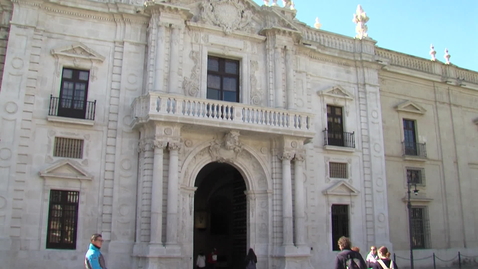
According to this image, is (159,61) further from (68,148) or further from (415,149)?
(415,149)

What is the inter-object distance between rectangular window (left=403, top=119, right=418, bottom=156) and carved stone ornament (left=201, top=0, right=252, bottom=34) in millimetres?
10669

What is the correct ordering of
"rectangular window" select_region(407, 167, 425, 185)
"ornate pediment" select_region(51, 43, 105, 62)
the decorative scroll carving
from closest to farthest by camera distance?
"ornate pediment" select_region(51, 43, 105, 62), the decorative scroll carving, "rectangular window" select_region(407, 167, 425, 185)

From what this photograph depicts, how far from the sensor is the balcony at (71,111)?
17984 millimetres

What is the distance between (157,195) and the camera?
691 inches

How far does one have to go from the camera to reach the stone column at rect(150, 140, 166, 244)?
17.2 metres

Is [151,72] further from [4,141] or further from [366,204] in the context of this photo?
[366,204]

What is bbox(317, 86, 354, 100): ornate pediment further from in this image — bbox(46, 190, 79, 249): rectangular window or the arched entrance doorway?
bbox(46, 190, 79, 249): rectangular window


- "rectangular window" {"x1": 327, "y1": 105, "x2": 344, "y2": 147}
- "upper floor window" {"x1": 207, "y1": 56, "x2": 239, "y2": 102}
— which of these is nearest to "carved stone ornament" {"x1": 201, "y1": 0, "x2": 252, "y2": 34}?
"upper floor window" {"x1": 207, "y1": 56, "x2": 239, "y2": 102}

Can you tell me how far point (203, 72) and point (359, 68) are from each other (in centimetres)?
879

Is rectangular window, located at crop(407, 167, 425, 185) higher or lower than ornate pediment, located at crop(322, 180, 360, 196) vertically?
higher

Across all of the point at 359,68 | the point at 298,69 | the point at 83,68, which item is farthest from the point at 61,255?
the point at 359,68

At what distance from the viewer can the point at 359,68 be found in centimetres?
2448

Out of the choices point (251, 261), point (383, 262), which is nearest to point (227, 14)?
point (251, 261)

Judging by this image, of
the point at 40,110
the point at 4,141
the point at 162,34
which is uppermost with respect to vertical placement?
the point at 162,34
